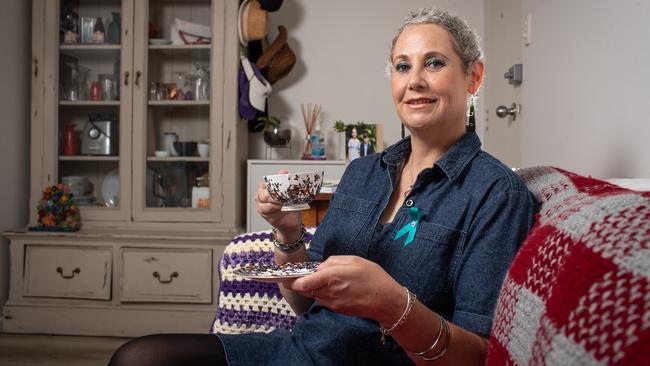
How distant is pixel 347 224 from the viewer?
115 centimetres

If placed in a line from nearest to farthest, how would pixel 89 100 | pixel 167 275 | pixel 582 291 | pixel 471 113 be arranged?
pixel 582 291 < pixel 471 113 < pixel 167 275 < pixel 89 100

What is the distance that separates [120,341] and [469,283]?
8.21 ft

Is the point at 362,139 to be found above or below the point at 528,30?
below

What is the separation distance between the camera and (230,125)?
3.11 meters

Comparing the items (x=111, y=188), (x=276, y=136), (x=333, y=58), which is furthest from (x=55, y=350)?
(x=333, y=58)

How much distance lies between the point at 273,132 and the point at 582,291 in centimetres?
292

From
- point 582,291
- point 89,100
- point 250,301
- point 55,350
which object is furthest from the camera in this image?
point 89,100

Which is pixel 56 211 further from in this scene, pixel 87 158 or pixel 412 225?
pixel 412 225

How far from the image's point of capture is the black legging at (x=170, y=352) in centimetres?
103

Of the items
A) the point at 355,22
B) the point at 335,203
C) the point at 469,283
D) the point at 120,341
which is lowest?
the point at 120,341

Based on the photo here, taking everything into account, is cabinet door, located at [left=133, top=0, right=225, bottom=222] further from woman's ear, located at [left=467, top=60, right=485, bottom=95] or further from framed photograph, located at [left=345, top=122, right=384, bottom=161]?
woman's ear, located at [left=467, top=60, right=485, bottom=95]

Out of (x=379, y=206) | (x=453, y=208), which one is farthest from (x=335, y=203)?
(x=453, y=208)

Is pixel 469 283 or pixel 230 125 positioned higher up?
pixel 230 125

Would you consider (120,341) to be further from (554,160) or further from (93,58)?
(554,160)
